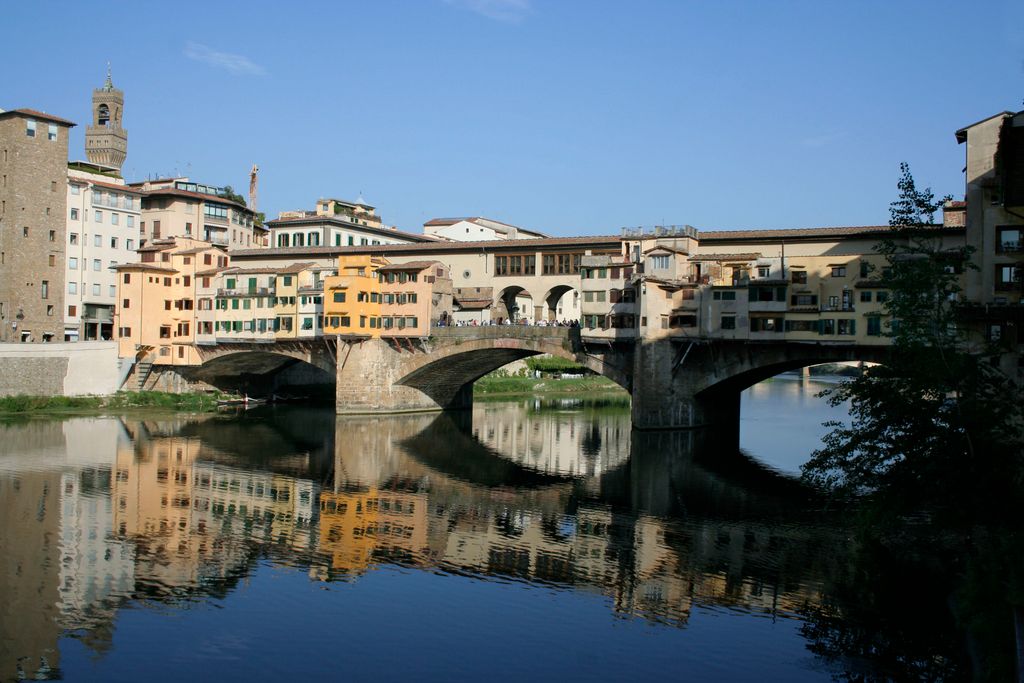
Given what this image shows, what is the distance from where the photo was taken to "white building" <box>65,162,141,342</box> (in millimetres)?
78375

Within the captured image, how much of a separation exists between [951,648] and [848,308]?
31.9m

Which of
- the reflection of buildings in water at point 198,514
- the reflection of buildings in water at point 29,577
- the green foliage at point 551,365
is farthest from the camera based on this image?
the green foliage at point 551,365

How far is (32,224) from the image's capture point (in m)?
73.8

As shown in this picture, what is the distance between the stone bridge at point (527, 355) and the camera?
55.4 m

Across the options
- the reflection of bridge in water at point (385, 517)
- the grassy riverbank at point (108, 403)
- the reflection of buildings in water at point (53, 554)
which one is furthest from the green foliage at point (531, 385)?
the reflection of buildings in water at point (53, 554)

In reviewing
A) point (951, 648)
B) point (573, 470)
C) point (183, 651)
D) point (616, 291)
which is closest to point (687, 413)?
point (616, 291)

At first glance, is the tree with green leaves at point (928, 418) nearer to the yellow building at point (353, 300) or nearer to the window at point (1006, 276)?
the window at point (1006, 276)

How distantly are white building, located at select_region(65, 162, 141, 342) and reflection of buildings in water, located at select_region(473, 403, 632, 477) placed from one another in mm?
32516

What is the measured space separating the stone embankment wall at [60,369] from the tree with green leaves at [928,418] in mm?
56732

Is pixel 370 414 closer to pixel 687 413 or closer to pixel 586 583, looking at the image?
pixel 687 413

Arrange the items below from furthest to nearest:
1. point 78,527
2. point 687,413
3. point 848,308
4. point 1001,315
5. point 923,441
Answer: point 687,413 < point 848,308 < point 1001,315 < point 78,527 < point 923,441

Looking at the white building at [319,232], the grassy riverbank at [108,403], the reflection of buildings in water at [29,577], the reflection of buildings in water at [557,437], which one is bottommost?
the reflection of buildings in water at [29,577]

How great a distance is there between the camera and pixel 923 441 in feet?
81.8

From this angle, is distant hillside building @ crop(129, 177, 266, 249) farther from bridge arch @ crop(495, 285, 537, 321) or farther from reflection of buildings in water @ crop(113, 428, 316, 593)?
reflection of buildings in water @ crop(113, 428, 316, 593)
